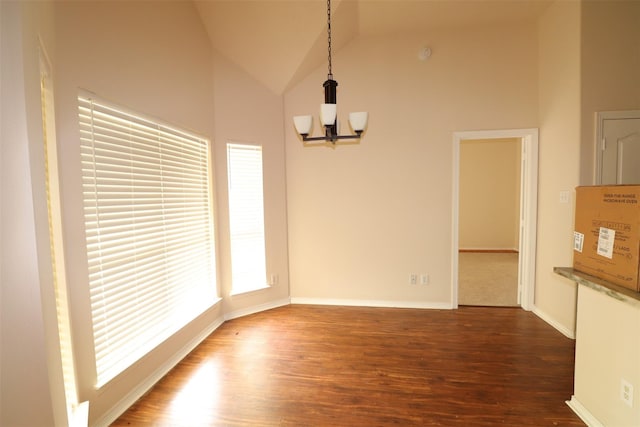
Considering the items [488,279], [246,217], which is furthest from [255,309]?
[488,279]

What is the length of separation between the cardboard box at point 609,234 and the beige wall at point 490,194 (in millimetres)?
5994

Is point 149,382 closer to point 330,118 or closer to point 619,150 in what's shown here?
point 330,118

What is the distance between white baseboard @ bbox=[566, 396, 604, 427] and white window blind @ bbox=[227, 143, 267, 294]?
3.14 metres

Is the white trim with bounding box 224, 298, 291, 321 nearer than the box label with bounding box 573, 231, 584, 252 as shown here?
No

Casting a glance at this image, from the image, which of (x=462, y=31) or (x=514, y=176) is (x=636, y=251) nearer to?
(x=462, y=31)

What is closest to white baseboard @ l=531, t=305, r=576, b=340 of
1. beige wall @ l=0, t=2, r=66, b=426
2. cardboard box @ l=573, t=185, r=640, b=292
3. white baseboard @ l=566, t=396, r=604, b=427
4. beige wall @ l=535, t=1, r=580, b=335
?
beige wall @ l=535, t=1, r=580, b=335

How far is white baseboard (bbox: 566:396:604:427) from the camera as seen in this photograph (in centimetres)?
190

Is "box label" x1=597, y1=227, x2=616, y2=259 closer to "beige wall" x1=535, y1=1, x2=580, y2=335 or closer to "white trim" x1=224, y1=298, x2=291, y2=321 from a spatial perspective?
"beige wall" x1=535, y1=1, x2=580, y2=335

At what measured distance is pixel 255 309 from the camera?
12.8 feet

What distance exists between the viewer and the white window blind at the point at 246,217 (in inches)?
145

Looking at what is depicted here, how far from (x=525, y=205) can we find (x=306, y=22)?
3.36m

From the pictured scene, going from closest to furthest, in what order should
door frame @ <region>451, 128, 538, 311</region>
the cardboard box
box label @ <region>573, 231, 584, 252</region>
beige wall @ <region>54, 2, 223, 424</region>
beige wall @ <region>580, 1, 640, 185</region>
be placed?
the cardboard box → beige wall @ <region>54, 2, 223, 424</region> → box label @ <region>573, 231, 584, 252</region> → beige wall @ <region>580, 1, 640, 185</region> → door frame @ <region>451, 128, 538, 311</region>

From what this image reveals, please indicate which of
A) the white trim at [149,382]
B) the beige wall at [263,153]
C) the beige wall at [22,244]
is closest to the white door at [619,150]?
the beige wall at [263,153]

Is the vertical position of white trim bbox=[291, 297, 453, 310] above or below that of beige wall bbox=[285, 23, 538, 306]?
below
